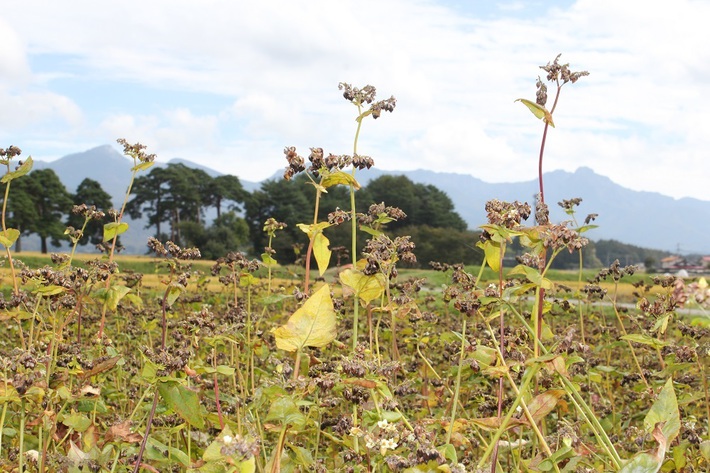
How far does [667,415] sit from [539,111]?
129 centimetres

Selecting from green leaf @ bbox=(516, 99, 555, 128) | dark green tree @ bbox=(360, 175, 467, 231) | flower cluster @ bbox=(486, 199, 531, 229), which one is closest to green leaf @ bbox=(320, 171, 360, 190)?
flower cluster @ bbox=(486, 199, 531, 229)

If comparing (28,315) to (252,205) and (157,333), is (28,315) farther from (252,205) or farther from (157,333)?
(252,205)

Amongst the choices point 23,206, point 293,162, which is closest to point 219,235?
point 23,206

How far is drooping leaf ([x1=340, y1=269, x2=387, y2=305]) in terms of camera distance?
3123mm

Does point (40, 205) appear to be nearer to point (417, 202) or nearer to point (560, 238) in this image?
point (417, 202)

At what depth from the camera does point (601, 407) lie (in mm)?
5785

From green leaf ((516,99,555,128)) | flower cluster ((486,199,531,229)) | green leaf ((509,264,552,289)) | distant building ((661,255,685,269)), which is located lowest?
distant building ((661,255,685,269))

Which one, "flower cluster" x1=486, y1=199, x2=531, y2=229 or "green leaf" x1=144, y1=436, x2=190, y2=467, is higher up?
"flower cluster" x1=486, y1=199, x2=531, y2=229

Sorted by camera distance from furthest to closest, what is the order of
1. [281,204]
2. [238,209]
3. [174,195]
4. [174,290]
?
[238,209], [174,195], [281,204], [174,290]

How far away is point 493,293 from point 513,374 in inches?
50.3

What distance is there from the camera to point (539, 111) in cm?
307

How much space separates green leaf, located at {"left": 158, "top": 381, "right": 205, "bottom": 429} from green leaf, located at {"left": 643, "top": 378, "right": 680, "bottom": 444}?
172 centimetres

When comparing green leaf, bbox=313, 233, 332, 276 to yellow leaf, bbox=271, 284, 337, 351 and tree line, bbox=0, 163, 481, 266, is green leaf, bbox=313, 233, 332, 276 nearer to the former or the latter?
yellow leaf, bbox=271, 284, 337, 351

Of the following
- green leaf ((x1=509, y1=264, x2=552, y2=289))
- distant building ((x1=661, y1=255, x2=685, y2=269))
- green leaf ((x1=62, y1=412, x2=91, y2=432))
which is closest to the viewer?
green leaf ((x1=509, y1=264, x2=552, y2=289))
